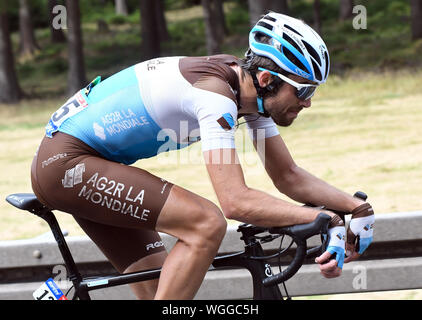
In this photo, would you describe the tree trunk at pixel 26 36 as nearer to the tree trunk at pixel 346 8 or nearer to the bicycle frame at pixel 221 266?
the tree trunk at pixel 346 8

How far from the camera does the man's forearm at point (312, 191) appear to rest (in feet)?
12.0

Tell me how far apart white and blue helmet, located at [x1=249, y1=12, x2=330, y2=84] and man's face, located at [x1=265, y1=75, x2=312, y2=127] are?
58 mm

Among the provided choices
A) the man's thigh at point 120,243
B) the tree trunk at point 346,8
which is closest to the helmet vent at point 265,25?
the man's thigh at point 120,243

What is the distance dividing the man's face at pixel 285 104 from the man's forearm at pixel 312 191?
1.44 ft

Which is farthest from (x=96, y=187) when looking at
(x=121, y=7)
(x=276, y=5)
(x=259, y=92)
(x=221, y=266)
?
(x=121, y=7)

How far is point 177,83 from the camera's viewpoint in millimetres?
3434

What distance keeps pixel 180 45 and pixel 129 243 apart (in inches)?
1290

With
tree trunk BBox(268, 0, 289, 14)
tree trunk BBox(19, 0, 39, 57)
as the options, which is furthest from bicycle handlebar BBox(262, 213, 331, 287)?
tree trunk BBox(19, 0, 39, 57)

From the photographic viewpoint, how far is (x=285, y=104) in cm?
348

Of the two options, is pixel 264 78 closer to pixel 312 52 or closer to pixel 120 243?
pixel 312 52

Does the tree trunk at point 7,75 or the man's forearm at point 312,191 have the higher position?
the man's forearm at point 312,191

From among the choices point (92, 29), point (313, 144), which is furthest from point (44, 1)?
point (313, 144)

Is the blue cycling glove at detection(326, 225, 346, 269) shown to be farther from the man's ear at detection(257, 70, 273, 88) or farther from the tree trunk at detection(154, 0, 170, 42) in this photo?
the tree trunk at detection(154, 0, 170, 42)
